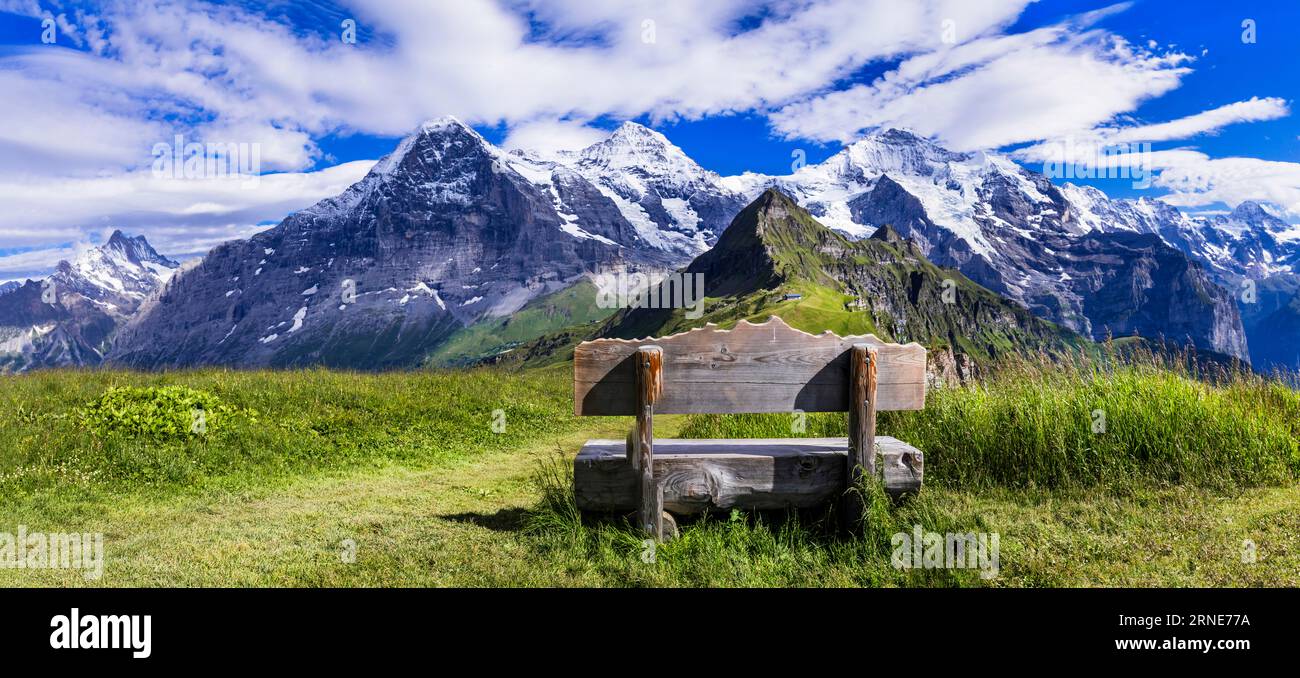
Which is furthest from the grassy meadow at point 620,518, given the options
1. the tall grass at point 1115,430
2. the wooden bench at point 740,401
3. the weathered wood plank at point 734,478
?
the wooden bench at point 740,401

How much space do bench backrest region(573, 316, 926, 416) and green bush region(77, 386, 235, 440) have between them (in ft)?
35.1

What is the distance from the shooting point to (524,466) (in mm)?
15422

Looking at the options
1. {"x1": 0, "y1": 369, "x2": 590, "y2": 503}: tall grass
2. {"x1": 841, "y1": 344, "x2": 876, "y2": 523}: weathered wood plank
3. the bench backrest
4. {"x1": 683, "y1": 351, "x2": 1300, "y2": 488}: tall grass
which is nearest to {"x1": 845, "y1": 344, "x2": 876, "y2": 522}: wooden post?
{"x1": 841, "y1": 344, "x2": 876, "y2": 523}: weathered wood plank

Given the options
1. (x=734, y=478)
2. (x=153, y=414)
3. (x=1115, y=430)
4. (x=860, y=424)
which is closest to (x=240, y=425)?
(x=153, y=414)

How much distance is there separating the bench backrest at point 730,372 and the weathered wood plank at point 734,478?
631 mm

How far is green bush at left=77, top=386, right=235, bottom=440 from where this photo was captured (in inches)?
553

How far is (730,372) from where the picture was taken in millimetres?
7719

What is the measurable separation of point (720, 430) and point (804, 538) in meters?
6.99

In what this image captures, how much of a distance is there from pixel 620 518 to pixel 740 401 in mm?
1985

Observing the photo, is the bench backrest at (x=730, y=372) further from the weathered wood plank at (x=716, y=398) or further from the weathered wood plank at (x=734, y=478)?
the weathered wood plank at (x=734, y=478)

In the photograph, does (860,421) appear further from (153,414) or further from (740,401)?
(153,414)

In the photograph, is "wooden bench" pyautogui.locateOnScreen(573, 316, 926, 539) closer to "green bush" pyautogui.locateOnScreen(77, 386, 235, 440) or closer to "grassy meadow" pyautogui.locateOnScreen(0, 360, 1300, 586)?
"grassy meadow" pyautogui.locateOnScreen(0, 360, 1300, 586)

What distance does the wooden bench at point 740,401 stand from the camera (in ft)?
25.1
